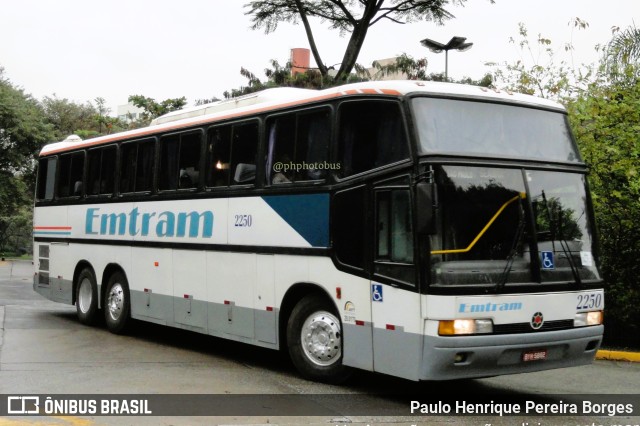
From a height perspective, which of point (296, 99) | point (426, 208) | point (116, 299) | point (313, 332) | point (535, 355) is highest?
point (296, 99)

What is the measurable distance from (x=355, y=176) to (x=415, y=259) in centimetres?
143

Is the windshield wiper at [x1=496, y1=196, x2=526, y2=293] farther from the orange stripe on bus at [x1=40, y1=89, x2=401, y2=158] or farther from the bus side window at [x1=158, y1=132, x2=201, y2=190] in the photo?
the bus side window at [x1=158, y1=132, x2=201, y2=190]

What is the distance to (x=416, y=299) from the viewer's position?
8391mm

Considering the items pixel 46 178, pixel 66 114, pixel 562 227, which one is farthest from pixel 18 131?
pixel 562 227

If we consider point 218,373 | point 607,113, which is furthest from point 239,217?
point 607,113

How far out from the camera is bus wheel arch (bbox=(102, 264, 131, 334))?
14367 millimetres

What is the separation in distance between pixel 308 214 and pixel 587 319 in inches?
132

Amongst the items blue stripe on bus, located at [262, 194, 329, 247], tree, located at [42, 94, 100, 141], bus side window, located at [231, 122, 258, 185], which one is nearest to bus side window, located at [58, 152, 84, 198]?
bus side window, located at [231, 122, 258, 185]

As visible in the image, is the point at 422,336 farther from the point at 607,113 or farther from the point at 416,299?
the point at 607,113

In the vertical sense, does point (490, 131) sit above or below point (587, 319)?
above

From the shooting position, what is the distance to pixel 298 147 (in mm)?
10344

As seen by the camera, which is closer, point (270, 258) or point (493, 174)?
point (493, 174)

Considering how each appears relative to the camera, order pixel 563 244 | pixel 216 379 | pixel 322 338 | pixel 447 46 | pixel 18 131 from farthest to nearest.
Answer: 1. pixel 18 131
2. pixel 447 46
3. pixel 216 379
4. pixel 322 338
5. pixel 563 244

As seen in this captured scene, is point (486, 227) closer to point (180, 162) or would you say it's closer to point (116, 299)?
point (180, 162)
